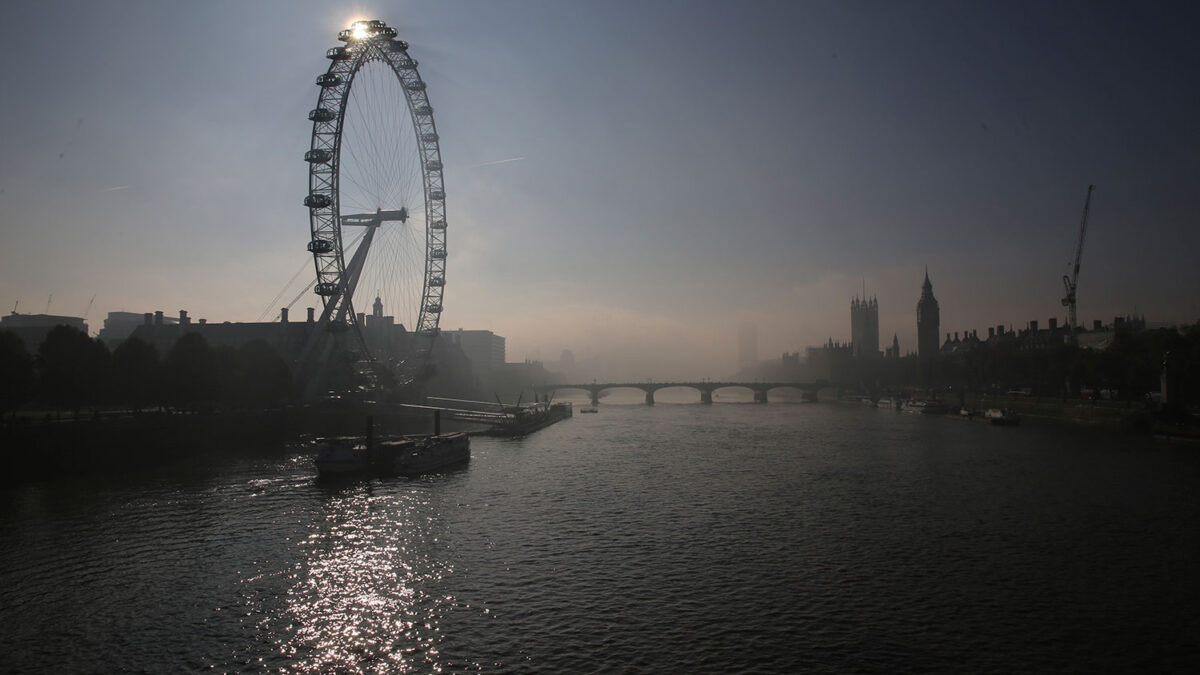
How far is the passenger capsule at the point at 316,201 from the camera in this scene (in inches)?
3066

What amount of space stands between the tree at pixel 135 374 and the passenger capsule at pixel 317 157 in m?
24.2

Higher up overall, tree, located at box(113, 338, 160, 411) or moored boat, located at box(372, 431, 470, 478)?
tree, located at box(113, 338, 160, 411)

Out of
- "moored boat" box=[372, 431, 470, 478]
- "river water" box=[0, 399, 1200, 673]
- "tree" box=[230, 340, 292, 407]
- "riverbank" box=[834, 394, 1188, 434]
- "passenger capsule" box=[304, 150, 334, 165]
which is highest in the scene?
"passenger capsule" box=[304, 150, 334, 165]

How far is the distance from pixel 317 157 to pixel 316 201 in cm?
454

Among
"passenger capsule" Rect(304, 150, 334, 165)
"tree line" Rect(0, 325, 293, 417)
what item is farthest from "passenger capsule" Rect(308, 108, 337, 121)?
"tree line" Rect(0, 325, 293, 417)

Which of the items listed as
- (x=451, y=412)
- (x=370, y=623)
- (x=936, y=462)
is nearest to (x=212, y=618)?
(x=370, y=623)

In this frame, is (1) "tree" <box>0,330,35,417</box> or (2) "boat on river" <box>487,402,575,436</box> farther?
(2) "boat on river" <box>487,402,575,436</box>

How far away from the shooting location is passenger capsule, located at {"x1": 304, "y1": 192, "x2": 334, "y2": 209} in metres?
77.9

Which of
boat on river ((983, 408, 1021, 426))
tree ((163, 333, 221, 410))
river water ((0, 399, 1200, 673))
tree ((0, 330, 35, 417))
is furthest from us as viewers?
boat on river ((983, 408, 1021, 426))

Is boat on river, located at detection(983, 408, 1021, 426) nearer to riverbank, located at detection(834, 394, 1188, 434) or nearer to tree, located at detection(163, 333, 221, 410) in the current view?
riverbank, located at detection(834, 394, 1188, 434)

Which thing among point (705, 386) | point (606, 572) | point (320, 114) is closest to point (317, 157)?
point (320, 114)

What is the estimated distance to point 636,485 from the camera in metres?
47.2

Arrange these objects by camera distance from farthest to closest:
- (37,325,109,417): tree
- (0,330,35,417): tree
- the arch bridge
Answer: the arch bridge
(37,325,109,417): tree
(0,330,35,417): tree

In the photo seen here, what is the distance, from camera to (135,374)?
66.8m
